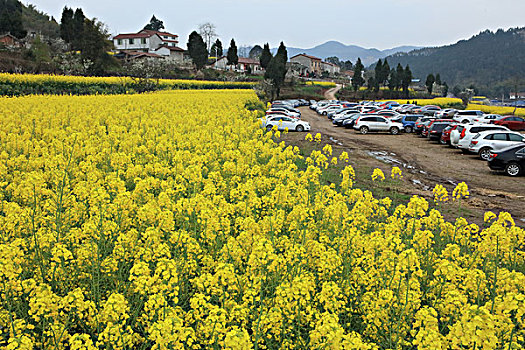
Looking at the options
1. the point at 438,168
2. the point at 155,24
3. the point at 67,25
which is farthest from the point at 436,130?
the point at 155,24

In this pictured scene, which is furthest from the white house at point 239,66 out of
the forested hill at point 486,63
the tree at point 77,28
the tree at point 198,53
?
the forested hill at point 486,63

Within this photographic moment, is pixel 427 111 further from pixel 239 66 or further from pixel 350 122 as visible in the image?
pixel 239 66

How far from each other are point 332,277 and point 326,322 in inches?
81.5

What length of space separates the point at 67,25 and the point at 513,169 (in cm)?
8313

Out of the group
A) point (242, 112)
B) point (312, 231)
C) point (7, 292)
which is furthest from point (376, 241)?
point (242, 112)

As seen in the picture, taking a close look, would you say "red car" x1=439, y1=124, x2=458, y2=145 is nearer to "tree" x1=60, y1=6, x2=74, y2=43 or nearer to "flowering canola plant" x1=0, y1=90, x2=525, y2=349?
"flowering canola plant" x1=0, y1=90, x2=525, y2=349

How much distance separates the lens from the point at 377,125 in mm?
32125

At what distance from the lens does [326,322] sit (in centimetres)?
338

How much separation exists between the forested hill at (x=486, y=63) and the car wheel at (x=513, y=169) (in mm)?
141792

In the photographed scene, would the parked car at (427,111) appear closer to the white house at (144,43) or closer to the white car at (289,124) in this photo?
the white car at (289,124)

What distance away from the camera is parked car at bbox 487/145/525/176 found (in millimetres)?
16203

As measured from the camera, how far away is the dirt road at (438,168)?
512 inches

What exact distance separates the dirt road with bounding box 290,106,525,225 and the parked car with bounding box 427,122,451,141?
17.8 inches

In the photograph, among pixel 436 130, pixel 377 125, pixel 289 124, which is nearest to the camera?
pixel 436 130
